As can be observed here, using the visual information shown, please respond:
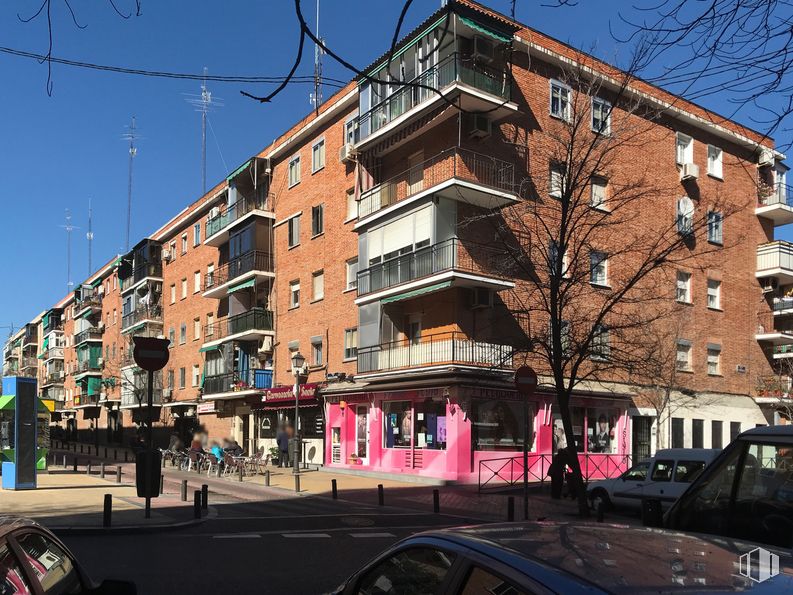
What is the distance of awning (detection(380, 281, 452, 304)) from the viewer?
990 inches

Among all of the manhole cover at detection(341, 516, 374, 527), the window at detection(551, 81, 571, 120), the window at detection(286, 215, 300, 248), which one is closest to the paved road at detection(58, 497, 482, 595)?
the manhole cover at detection(341, 516, 374, 527)

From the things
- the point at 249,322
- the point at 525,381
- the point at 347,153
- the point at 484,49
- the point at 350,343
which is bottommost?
the point at 525,381

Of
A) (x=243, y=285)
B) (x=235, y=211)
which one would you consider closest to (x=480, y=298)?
(x=243, y=285)

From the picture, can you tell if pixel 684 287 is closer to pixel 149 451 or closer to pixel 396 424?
pixel 396 424

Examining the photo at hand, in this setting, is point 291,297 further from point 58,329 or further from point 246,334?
point 58,329

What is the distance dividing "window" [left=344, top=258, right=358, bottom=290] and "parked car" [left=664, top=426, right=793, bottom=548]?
1033 inches

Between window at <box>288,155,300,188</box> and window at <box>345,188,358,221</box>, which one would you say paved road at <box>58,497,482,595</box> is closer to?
window at <box>345,188,358,221</box>

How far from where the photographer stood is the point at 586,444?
28719mm

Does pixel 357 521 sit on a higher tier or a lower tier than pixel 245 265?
lower

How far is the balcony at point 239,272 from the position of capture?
3728 centimetres

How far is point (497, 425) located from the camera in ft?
84.9

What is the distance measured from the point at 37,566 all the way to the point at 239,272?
35.8m

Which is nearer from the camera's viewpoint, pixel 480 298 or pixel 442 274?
pixel 442 274

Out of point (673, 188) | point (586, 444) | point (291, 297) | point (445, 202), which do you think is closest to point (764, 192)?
point (673, 188)
